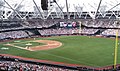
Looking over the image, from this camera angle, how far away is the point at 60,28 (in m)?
89.9

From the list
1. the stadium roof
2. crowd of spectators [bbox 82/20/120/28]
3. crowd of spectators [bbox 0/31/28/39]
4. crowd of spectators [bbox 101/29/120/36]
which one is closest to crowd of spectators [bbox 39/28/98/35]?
crowd of spectators [bbox 101/29/120/36]

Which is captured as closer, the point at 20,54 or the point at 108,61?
the point at 108,61

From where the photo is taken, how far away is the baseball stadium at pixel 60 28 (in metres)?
59.2

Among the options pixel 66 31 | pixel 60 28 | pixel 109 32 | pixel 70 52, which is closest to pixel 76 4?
pixel 60 28

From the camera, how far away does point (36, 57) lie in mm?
51375

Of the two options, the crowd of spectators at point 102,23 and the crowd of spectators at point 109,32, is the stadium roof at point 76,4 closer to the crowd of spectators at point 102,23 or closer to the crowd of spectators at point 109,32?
the crowd of spectators at point 102,23

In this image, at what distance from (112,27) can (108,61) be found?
4081 cm

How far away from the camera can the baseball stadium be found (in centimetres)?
5919

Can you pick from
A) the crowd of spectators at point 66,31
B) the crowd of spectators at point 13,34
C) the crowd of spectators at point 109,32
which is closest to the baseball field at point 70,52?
the crowd of spectators at point 13,34

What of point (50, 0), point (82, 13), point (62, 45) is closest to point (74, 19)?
point (82, 13)

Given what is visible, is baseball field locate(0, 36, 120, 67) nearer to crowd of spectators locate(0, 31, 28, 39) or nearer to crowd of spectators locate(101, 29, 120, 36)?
crowd of spectators locate(0, 31, 28, 39)

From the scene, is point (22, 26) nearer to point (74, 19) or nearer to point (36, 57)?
point (74, 19)

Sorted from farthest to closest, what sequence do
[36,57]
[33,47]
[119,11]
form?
1. [119,11]
2. [33,47]
3. [36,57]

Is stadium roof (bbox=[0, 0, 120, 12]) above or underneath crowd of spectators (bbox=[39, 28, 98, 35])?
above
